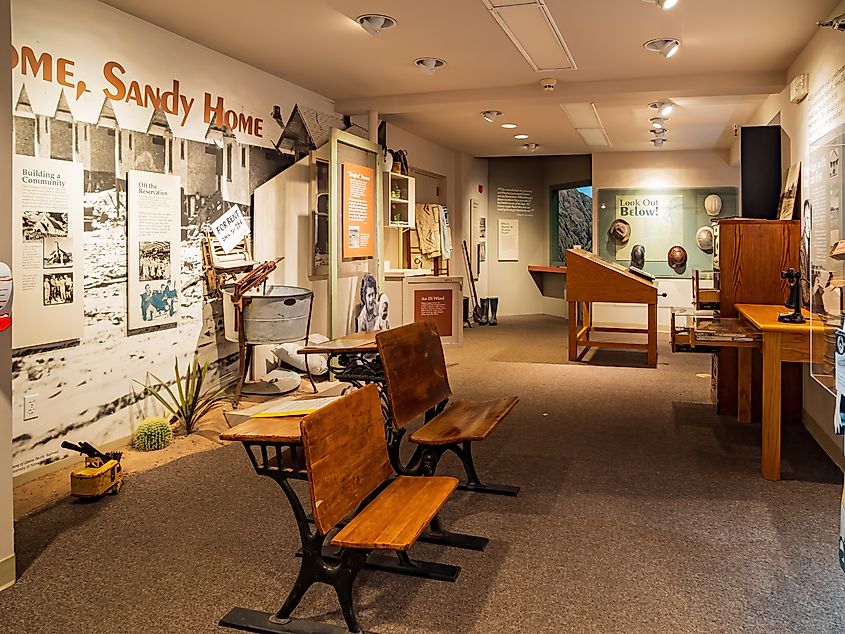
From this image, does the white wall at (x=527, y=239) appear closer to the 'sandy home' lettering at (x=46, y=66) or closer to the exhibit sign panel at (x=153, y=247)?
the exhibit sign panel at (x=153, y=247)

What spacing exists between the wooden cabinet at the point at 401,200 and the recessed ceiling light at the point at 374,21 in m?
3.54

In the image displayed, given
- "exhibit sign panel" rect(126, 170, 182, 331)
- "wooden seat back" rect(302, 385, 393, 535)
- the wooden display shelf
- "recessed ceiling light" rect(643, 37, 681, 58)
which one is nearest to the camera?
"wooden seat back" rect(302, 385, 393, 535)

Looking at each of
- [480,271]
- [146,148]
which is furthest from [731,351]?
[480,271]

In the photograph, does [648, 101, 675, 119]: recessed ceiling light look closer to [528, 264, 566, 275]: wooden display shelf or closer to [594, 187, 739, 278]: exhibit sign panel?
[594, 187, 739, 278]: exhibit sign panel

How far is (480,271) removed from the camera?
12.9 metres

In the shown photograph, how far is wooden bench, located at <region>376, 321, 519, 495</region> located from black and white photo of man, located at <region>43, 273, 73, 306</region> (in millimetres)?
2066

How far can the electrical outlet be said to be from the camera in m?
4.04

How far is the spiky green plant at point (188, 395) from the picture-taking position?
4.98m

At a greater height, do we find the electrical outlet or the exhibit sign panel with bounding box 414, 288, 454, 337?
the exhibit sign panel with bounding box 414, 288, 454, 337

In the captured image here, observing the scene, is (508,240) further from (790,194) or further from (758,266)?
(758,266)

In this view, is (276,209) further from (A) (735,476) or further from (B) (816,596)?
(B) (816,596)

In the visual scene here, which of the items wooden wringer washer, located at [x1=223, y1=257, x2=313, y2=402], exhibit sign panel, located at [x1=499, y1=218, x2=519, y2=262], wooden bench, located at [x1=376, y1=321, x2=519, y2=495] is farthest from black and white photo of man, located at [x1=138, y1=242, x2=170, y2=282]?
exhibit sign panel, located at [x1=499, y1=218, x2=519, y2=262]

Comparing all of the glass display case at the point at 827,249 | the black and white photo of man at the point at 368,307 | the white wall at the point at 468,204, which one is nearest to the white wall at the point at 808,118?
the glass display case at the point at 827,249

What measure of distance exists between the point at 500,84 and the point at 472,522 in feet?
15.1
